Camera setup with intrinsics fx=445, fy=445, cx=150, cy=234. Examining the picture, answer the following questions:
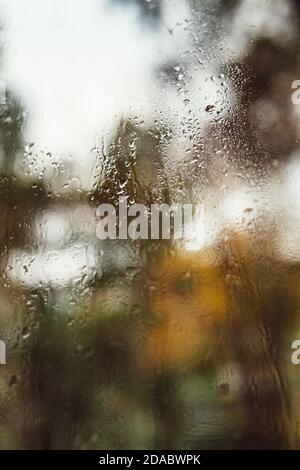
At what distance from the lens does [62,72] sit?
30.9 inches

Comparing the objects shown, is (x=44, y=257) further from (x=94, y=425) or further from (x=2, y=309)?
(x=94, y=425)

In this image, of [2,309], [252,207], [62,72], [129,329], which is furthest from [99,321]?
[62,72]

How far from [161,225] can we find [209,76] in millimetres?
282

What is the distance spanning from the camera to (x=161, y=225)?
75 cm

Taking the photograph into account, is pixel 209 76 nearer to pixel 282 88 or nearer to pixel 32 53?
pixel 282 88

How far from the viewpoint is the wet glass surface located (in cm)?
71

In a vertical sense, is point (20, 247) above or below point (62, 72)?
below

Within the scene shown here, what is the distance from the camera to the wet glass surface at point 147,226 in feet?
2.35

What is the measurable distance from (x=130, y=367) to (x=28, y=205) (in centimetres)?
32

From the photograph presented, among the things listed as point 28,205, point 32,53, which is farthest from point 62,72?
point 28,205

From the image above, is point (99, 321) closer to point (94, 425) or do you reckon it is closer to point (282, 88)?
point (94, 425)

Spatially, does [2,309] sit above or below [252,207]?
below

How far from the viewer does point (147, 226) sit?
2.47 feet

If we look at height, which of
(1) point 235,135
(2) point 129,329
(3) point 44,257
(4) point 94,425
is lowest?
(4) point 94,425
